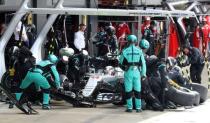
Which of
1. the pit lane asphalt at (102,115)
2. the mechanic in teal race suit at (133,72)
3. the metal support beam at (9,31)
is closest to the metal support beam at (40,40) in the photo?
the metal support beam at (9,31)

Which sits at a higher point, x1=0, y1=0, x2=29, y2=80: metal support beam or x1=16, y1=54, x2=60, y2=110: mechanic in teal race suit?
x1=0, y1=0, x2=29, y2=80: metal support beam

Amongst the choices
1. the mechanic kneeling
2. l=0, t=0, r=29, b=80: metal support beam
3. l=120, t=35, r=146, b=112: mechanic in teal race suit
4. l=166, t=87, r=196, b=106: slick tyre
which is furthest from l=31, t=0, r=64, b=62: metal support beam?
l=166, t=87, r=196, b=106: slick tyre

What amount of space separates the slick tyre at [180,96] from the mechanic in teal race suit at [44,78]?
106 inches

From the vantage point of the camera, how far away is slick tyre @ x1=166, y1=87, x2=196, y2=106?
46.8 feet

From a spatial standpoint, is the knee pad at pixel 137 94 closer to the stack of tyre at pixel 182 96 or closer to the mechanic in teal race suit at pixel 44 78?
the stack of tyre at pixel 182 96

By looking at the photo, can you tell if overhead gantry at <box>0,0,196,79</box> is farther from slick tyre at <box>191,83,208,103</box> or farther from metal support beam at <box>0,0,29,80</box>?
slick tyre at <box>191,83,208,103</box>

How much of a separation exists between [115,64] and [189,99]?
253 cm

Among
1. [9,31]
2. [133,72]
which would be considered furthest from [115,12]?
[9,31]

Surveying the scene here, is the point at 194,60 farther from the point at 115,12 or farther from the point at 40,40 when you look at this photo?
the point at 40,40

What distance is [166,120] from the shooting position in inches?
503

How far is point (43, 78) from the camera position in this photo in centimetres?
1396

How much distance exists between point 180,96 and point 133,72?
52.7 inches

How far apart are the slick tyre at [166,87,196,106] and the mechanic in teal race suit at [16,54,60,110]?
8.85 ft

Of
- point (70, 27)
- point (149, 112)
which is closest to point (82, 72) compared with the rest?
point (149, 112)
